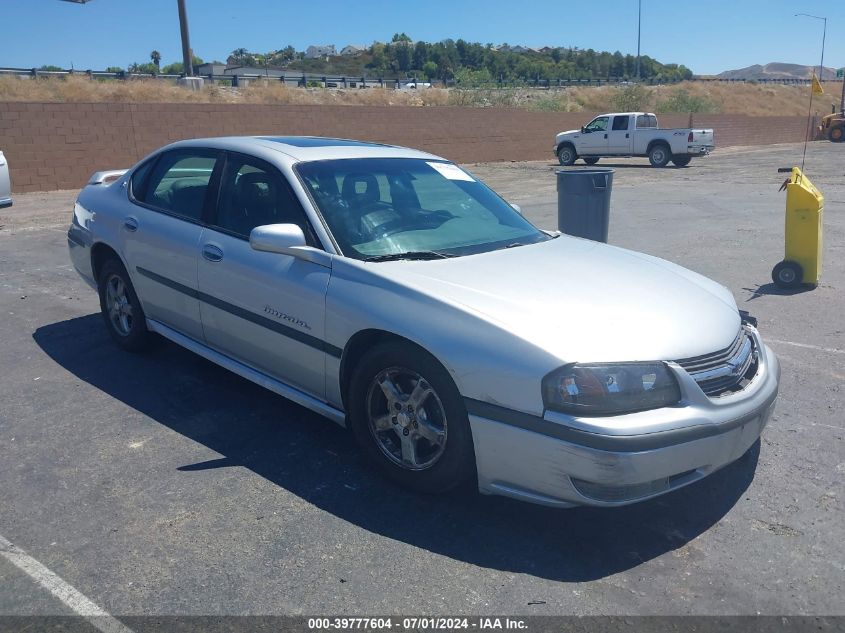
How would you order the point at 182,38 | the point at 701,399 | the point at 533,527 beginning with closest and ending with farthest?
the point at 701,399 → the point at 533,527 → the point at 182,38

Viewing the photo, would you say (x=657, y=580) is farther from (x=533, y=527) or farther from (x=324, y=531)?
(x=324, y=531)

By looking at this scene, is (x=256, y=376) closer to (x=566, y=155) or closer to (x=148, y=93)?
(x=566, y=155)

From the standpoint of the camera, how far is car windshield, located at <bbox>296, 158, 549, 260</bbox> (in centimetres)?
427

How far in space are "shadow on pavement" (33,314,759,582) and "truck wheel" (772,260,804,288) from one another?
4.12m

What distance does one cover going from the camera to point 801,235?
7.77m

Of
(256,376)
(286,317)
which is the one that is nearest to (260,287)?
(286,317)

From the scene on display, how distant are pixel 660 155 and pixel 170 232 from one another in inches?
Result: 1046

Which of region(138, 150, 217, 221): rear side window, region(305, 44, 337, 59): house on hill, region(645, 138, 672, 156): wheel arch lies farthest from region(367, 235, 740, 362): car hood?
region(305, 44, 337, 59): house on hill

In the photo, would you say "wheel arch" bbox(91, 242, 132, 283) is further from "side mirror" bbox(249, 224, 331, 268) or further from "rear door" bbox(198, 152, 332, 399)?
"side mirror" bbox(249, 224, 331, 268)

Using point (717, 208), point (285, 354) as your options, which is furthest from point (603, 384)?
point (717, 208)

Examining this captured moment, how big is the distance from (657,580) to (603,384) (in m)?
0.78

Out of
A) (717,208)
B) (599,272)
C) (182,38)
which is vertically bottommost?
(717,208)

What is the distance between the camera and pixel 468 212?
490cm

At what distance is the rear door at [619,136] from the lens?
2973cm
